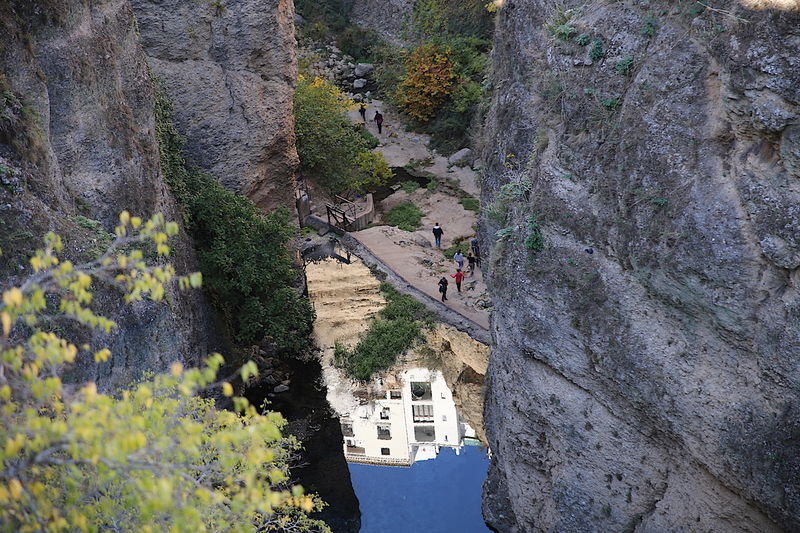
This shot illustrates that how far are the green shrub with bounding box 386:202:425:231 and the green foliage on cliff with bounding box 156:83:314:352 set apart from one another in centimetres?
1090

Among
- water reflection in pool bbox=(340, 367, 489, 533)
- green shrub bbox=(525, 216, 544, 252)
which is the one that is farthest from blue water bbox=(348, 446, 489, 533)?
green shrub bbox=(525, 216, 544, 252)

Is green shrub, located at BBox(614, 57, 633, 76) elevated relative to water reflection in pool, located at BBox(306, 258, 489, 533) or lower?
elevated

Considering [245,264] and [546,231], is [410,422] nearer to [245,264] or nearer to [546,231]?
[245,264]

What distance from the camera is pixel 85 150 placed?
56.5ft

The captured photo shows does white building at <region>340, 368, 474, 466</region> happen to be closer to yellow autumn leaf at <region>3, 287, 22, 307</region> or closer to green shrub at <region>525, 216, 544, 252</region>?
green shrub at <region>525, 216, 544, 252</region>

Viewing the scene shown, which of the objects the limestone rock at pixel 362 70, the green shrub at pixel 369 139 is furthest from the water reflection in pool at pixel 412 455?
the limestone rock at pixel 362 70

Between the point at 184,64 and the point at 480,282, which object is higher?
the point at 184,64

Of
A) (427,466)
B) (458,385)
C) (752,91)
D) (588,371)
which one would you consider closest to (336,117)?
(458,385)

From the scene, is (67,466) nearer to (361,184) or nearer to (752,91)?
(752,91)

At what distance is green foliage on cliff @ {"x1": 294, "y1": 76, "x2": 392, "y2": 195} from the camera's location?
1201 inches

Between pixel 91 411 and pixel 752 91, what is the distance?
8853mm

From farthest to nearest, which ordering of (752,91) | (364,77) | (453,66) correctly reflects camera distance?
1. (364,77)
2. (453,66)
3. (752,91)

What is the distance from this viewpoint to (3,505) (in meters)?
6.98

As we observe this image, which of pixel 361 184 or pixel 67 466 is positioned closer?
pixel 67 466
